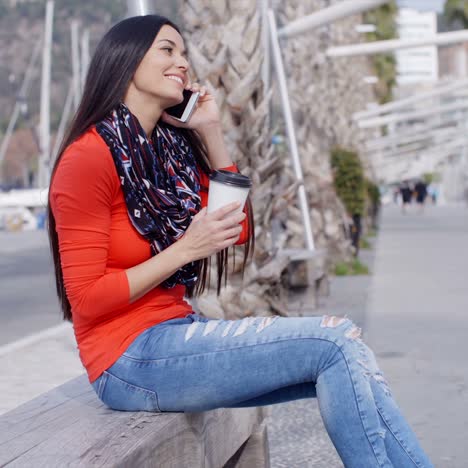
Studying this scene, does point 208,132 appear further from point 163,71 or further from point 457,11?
point 457,11

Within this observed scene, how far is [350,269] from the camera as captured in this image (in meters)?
13.9

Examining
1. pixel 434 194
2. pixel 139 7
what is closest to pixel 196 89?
pixel 139 7

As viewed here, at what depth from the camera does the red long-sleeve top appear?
9.00ft

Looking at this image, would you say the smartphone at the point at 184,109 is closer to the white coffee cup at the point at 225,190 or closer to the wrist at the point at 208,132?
the wrist at the point at 208,132

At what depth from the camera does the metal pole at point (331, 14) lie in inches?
372

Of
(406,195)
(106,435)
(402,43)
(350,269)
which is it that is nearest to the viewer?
(106,435)

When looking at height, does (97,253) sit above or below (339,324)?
above

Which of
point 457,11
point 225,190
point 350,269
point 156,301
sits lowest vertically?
point 350,269

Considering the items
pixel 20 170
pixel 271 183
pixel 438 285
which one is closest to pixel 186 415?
pixel 271 183

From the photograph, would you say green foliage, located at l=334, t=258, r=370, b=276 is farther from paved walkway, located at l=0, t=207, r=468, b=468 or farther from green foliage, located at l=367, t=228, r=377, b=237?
green foliage, located at l=367, t=228, r=377, b=237

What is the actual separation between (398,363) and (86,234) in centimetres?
399

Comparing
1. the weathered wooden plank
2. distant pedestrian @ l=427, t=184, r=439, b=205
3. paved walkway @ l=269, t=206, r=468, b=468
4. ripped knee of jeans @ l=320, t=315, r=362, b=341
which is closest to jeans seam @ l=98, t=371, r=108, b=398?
ripped knee of jeans @ l=320, t=315, r=362, b=341

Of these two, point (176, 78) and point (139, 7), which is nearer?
point (176, 78)

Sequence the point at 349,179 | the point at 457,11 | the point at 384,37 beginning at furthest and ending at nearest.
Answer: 1. the point at 384,37
2. the point at 457,11
3. the point at 349,179
